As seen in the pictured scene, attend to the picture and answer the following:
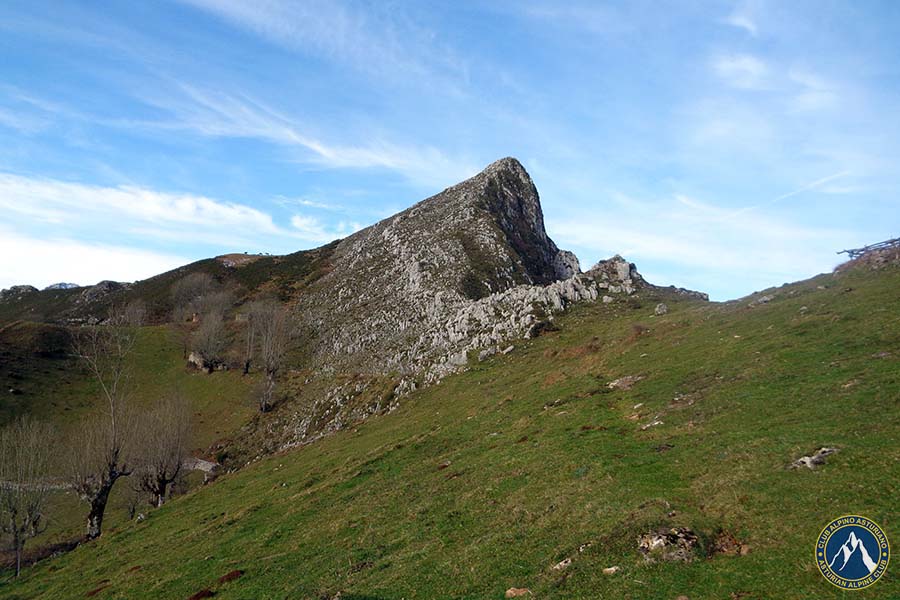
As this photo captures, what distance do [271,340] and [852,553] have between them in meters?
85.4

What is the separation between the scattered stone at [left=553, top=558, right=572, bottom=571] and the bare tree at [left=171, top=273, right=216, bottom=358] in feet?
395

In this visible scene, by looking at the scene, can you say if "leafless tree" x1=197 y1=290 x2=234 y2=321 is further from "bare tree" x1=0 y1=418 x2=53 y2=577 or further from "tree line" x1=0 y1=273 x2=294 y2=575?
"bare tree" x1=0 y1=418 x2=53 y2=577

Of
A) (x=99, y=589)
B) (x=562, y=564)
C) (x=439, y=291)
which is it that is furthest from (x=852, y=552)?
(x=439, y=291)

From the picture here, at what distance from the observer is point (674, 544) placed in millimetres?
16312

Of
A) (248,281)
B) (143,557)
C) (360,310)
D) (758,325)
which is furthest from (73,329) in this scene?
(758,325)

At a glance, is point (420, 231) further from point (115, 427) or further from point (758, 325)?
point (758, 325)

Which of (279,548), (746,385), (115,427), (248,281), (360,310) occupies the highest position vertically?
(248,281)

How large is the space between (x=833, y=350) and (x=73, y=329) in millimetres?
133755

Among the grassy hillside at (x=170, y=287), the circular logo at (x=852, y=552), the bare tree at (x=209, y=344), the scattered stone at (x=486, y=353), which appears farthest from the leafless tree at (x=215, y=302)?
the circular logo at (x=852, y=552)

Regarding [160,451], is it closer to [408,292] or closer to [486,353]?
[486,353]

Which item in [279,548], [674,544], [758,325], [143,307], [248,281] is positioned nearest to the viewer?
[674,544]

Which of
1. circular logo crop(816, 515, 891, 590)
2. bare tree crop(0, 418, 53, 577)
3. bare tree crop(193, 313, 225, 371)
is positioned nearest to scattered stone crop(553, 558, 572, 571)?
circular logo crop(816, 515, 891, 590)

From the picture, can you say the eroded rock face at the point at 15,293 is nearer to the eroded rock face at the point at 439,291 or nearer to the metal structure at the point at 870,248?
the eroded rock face at the point at 439,291

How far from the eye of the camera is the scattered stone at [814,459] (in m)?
18.3
